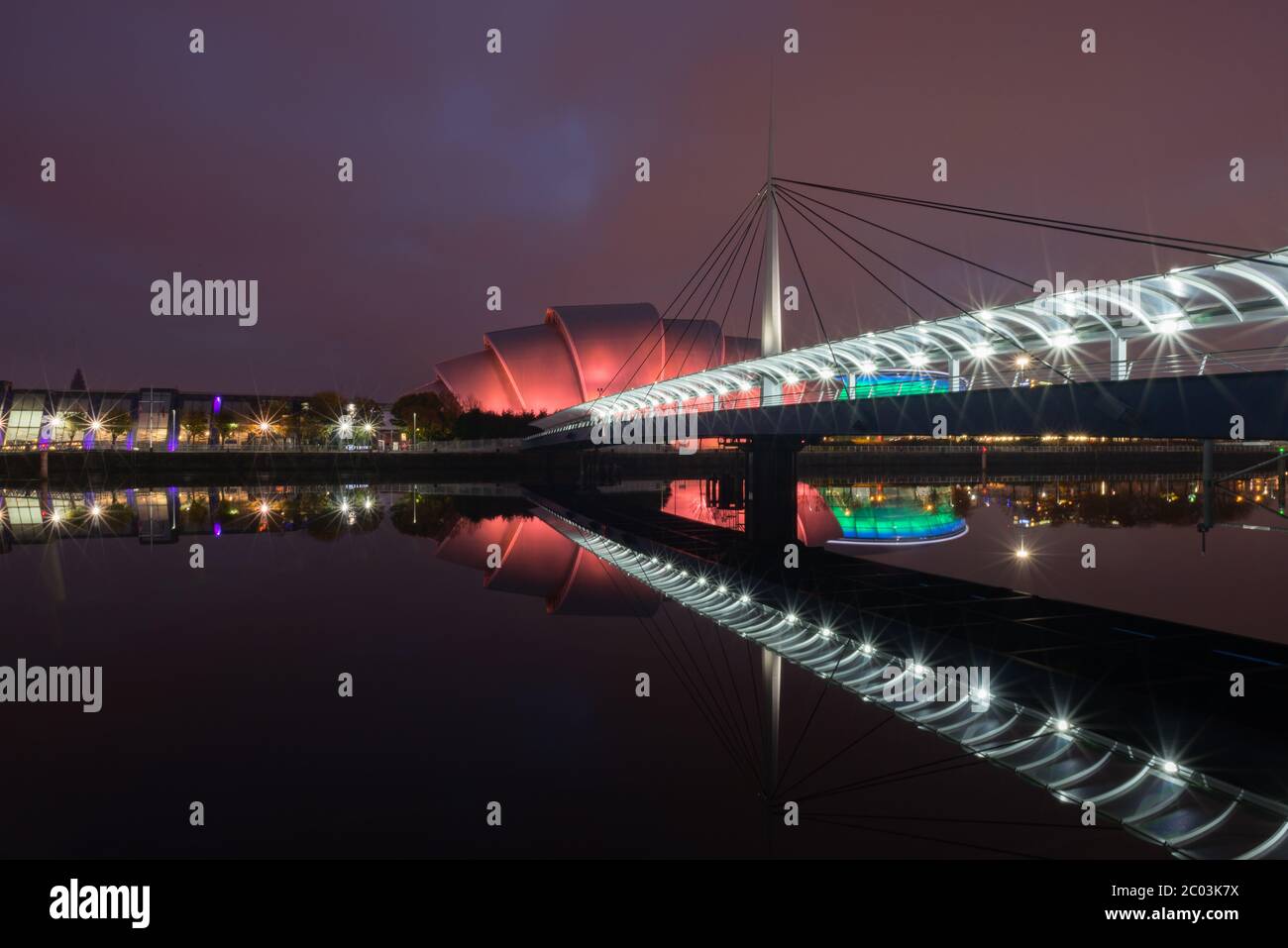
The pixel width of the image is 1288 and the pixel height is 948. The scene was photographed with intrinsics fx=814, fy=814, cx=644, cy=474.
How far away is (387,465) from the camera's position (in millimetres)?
65000

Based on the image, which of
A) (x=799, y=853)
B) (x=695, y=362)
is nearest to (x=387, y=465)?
(x=695, y=362)

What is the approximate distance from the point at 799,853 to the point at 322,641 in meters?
8.76

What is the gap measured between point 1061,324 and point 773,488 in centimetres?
1033

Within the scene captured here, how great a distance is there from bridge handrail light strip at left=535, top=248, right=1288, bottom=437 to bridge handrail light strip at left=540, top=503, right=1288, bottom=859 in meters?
7.42

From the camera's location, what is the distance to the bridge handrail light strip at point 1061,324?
13.3 metres
